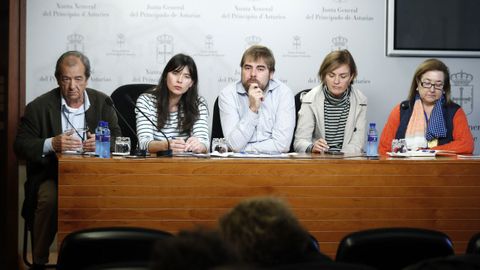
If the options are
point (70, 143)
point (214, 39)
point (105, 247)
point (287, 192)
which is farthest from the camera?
point (214, 39)

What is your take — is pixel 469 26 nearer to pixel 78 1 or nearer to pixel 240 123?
pixel 240 123

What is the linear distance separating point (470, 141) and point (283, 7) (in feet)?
6.27

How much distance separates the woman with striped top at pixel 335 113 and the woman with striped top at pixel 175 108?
→ 81cm

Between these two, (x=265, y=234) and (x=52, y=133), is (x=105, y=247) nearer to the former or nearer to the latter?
(x=265, y=234)

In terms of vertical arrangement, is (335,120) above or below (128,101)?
below

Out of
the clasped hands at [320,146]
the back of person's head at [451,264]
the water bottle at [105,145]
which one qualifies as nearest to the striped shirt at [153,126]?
the water bottle at [105,145]

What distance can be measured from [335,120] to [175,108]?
4.00 feet

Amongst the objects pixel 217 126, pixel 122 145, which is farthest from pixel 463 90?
pixel 122 145

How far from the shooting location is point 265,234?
5.95 ft

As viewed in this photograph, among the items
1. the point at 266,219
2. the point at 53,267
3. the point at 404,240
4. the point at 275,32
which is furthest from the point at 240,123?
the point at 266,219

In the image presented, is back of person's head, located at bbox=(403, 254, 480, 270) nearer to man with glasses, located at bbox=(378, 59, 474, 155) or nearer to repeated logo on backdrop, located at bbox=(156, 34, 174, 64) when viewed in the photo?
man with glasses, located at bbox=(378, 59, 474, 155)

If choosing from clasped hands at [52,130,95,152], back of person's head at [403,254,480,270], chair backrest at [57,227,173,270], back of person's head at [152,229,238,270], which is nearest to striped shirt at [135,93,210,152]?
clasped hands at [52,130,95,152]

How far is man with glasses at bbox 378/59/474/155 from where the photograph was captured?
205 inches

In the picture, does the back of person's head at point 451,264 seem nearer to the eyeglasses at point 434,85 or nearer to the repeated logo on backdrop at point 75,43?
the eyeglasses at point 434,85
